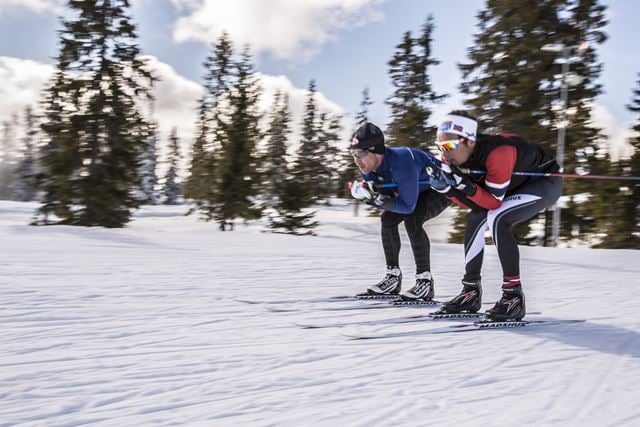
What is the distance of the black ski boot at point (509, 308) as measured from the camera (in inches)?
153

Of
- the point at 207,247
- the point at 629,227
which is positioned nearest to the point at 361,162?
the point at 207,247

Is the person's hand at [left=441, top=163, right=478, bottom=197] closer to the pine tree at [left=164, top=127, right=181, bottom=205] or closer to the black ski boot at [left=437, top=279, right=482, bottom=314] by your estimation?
the black ski boot at [left=437, top=279, right=482, bottom=314]

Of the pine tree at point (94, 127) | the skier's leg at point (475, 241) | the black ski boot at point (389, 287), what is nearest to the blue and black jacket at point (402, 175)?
the skier's leg at point (475, 241)

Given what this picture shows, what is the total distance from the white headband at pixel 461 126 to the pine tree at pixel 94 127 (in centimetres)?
1719

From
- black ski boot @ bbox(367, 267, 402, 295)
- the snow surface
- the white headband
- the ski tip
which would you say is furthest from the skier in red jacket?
the ski tip

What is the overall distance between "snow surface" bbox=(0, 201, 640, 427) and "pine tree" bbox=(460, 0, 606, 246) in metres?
15.9

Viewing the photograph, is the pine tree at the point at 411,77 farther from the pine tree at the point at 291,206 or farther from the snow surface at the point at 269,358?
the snow surface at the point at 269,358

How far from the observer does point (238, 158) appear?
21.2m

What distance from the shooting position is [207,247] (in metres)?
8.52

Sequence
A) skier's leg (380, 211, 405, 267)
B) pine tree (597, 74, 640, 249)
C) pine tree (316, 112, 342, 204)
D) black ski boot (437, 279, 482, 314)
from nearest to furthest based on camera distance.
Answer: black ski boot (437, 279, 482, 314) < skier's leg (380, 211, 405, 267) < pine tree (597, 74, 640, 249) < pine tree (316, 112, 342, 204)

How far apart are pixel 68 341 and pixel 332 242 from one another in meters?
7.65

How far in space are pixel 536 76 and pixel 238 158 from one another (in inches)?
478

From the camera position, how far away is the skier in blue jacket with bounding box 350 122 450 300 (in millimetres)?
4273

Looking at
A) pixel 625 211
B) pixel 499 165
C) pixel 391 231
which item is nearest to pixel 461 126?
pixel 499 165
